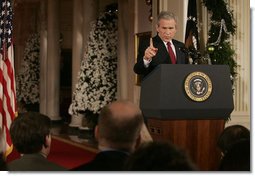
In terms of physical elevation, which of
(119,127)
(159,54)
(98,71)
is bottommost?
(119,127)

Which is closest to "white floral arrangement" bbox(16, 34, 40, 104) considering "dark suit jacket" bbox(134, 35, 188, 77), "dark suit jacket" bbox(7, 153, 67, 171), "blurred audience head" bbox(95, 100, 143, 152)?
"dark suit jacket" bbox(134, 35, 188, 77)

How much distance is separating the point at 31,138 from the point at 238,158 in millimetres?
1166

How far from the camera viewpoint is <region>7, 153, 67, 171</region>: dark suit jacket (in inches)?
107

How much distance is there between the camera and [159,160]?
164cm

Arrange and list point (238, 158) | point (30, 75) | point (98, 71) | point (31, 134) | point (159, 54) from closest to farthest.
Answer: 1. point (238, 158)
2. point (31, 134)
3. point (159, 54)
4. point (98, 71)
5. point (30, 75)

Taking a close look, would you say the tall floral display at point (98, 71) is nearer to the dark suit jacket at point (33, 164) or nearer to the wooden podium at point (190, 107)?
the wooden podium at point (190, 107)

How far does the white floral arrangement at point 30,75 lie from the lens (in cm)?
1517

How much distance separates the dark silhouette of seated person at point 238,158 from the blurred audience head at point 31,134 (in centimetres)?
105

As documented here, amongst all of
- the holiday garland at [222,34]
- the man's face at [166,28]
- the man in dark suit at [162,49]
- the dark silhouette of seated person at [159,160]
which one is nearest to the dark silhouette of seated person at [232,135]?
the man in dark suit at [162,49]

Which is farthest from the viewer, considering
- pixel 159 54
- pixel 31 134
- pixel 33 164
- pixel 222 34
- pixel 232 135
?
pixel 222 34

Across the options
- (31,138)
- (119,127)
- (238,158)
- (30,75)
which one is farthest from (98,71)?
(238,158)

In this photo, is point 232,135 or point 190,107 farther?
point 190,107

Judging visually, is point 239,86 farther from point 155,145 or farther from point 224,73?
point 155,145

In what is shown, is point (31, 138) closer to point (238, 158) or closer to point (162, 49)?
point (238, 158)
